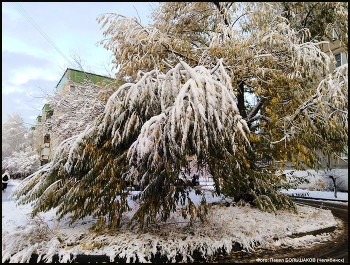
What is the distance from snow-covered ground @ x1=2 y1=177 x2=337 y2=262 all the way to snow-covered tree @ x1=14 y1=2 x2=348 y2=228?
0.39m

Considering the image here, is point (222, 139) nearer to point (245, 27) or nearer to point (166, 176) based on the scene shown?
point (166, 176)

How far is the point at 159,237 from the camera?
5207mm

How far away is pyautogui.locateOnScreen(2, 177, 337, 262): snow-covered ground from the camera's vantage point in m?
4.59

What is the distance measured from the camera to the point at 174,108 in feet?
→ 15.1

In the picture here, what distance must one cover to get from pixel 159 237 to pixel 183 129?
252 centimetres

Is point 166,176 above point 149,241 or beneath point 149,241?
above

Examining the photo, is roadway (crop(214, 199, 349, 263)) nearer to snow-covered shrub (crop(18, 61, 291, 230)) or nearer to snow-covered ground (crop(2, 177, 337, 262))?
snow-covered ground (crop(2, 177, 337, 262))

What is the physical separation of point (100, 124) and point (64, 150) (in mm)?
1131

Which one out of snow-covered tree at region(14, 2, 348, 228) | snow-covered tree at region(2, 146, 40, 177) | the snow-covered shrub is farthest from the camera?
snow-covered tree at region(2, 146, 40, 177)

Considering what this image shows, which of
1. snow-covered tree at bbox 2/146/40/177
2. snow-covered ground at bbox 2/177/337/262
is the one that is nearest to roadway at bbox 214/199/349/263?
snow-covered ground at bbox 2/177/337/262

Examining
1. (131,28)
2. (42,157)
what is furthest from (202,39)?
(42,157)

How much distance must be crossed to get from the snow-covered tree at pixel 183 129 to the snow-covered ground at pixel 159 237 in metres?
0.39

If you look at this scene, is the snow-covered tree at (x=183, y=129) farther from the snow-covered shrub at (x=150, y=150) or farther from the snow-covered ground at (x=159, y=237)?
the snow-covered ground at (x=159, y=237)

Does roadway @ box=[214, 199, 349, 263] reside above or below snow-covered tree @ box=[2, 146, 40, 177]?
below
